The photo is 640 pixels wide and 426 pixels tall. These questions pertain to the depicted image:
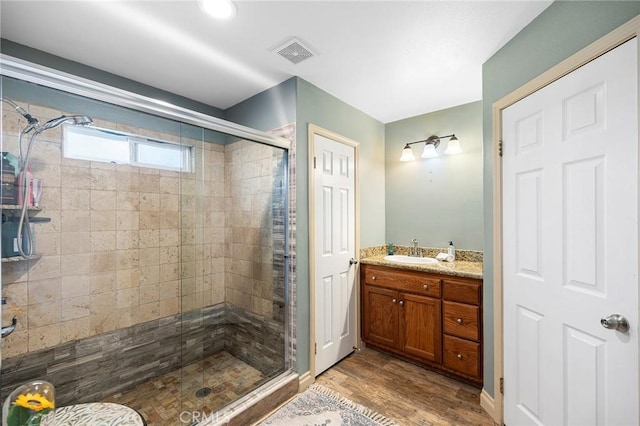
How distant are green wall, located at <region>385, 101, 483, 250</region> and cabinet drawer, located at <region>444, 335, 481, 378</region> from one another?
3.04ft

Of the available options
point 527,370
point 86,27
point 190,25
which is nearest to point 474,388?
point 527,370

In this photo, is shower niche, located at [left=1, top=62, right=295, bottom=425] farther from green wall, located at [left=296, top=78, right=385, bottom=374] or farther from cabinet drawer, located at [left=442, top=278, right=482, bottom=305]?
cabinet drawer, located at [left=442, top=278, right=482, bottom=305]

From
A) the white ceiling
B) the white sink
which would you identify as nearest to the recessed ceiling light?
the white ceiling

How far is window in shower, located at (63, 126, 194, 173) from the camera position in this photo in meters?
1.72

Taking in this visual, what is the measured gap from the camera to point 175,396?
1.87 meters

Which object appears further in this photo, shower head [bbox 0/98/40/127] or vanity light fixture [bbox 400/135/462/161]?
vanity light fixture [bbox 400/135/462/161]

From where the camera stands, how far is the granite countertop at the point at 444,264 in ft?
6.80

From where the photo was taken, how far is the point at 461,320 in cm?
206

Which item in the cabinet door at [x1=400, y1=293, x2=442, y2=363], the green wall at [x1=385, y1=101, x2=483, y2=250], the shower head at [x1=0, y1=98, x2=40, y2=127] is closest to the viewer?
the shower head at [x1=0, y1=98, x2=40, y2=127]

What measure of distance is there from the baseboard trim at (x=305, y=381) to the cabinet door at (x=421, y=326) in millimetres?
902

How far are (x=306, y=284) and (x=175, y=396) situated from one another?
1.22m

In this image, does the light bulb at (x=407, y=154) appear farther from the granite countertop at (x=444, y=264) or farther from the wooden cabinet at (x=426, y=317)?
the wooden cabinet at (x=426, y=317)

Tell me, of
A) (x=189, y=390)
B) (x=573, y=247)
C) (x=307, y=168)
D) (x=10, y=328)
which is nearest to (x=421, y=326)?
(x=573, y=247)

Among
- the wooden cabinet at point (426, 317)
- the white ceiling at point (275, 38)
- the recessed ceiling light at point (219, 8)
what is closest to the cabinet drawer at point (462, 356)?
the wooden cabinet at point (426, 317)
